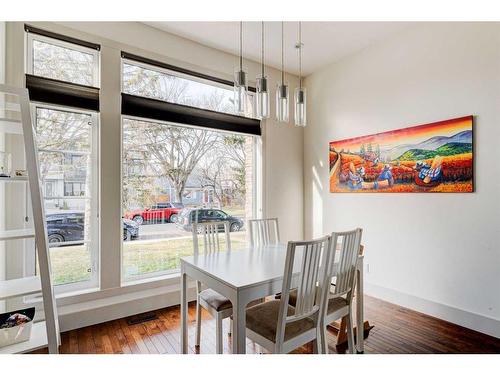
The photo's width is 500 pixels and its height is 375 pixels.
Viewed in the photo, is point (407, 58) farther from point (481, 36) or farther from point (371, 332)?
point (371, 332)

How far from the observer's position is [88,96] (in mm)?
2635

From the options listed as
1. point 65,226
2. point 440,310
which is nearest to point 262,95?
point 65,226

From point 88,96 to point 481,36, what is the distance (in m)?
3.60

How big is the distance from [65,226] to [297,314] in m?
2.28

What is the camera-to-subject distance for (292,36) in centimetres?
312

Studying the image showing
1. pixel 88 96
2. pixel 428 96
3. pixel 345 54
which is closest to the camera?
pixel 88 96

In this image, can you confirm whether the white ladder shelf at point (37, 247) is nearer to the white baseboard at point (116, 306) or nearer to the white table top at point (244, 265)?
the white table top at point (244, 265)

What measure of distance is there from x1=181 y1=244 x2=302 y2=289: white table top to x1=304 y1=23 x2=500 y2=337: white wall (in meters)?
1.46

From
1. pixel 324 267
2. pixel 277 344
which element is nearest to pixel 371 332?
pixel 324 267

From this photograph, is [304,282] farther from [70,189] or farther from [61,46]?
[61,46]

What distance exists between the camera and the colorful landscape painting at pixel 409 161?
8.41ft

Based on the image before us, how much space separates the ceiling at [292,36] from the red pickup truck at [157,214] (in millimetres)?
1941

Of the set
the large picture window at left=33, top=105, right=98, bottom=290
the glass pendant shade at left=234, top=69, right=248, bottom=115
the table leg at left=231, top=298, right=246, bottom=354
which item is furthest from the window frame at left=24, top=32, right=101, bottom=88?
the table leg at left=231, top=298, right=246, bottom=354
